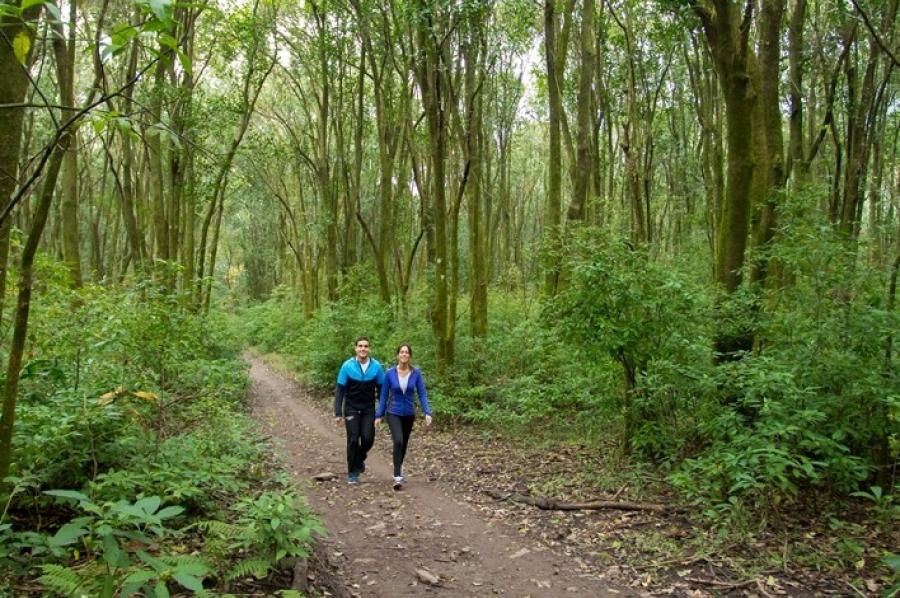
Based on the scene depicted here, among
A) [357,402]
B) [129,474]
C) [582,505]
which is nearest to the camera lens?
[129,474]

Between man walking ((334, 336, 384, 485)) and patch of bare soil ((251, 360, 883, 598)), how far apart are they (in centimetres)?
42

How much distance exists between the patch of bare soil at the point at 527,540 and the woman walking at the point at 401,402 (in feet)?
2.09

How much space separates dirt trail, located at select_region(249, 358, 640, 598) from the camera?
4.75 meters

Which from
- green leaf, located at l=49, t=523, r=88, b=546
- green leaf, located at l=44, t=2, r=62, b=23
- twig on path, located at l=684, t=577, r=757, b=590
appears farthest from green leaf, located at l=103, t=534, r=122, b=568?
twig on path, located at l=684, t=577, r=757, b=590

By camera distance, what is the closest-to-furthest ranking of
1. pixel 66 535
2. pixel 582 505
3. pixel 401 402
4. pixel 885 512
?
pixel 66 535
pixel 885 512
pixel 582 505
pixel 401 402

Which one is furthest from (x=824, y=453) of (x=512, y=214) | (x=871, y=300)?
(x=512, y=214)

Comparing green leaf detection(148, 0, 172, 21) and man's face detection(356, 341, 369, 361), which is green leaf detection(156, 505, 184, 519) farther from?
man's face detection(356, 341, 369, 361)

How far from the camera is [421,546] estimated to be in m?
5.61

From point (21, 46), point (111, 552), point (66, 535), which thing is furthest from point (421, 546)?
point (21, 46)

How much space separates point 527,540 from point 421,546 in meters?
1.07

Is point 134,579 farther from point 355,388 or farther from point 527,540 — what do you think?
point 355,388

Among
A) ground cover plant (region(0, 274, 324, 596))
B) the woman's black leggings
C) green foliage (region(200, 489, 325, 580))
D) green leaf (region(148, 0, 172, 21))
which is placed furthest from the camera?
the woman's black leggings

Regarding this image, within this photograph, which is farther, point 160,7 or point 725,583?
point 725,583

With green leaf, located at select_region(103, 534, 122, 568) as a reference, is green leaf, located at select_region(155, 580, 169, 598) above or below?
below
